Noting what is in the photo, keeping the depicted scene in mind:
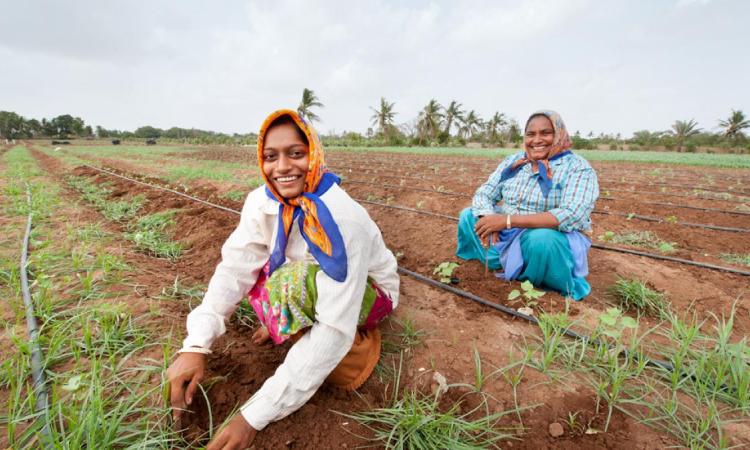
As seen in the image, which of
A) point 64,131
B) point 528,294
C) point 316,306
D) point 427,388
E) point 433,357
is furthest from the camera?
point 64,131

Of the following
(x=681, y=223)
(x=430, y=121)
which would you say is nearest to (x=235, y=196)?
(x=681, y=223)

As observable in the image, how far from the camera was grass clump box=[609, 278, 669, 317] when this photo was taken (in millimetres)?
Answer: 2153

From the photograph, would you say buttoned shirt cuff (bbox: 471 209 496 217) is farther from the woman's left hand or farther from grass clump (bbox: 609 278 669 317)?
grass clump (bbox: 609 278 669 317)

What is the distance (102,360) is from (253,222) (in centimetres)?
101

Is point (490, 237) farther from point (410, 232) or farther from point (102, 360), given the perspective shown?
point (102, 360)

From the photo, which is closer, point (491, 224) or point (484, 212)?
point (491, 224)

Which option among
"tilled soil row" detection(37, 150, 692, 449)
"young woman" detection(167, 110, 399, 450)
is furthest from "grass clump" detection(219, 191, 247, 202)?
"young woman" detection(167, 110, 399, 450)

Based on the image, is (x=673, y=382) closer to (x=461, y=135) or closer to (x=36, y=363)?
(x=36, y=363)

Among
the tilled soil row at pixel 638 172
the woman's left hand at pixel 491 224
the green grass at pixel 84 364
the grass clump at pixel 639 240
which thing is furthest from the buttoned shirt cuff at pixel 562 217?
the tilled soil row at pixel 638 172

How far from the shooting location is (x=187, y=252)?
295 cm

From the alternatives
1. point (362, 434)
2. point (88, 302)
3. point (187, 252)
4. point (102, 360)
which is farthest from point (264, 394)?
point (187, 252)

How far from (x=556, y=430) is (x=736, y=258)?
140 inches

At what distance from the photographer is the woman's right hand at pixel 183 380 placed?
1166 millimetres

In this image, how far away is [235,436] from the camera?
104 cm
